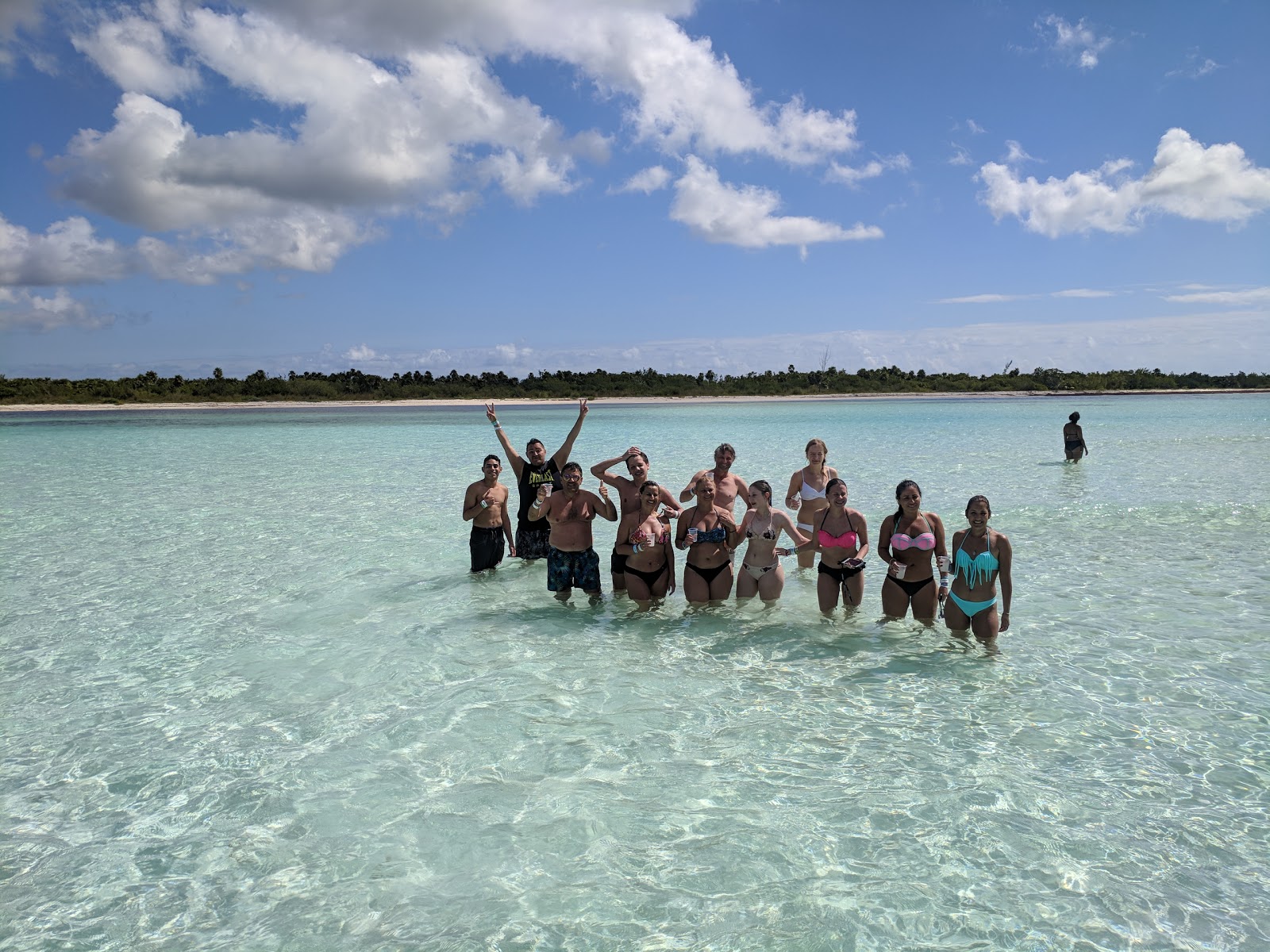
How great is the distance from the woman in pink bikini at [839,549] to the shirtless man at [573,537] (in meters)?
1.83

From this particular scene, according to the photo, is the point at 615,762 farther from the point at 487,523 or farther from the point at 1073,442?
the point at 1073,442

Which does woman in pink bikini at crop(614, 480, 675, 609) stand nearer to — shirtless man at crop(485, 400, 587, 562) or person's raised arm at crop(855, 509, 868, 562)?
shirtless man at crop(485, 400, 587, 562)

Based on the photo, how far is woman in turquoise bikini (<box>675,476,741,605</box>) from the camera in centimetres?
673

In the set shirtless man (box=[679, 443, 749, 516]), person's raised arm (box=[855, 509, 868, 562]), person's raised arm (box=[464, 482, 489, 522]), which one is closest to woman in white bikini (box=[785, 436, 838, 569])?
shirtless man (box=[679, 443, 749, 516])

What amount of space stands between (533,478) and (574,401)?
76.3 meters

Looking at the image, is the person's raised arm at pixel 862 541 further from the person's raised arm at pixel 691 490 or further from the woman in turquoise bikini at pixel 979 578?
the person's raised arm at pixel 691 490

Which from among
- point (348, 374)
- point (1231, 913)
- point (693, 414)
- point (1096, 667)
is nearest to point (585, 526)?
point (1096, 667)

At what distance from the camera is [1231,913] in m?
3.19

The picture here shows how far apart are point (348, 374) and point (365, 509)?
7544cm

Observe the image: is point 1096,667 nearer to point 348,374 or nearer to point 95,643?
point 95,643

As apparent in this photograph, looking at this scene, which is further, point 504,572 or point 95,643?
point 504,572

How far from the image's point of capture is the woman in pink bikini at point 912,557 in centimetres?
602

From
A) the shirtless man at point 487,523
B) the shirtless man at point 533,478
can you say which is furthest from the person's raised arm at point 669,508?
the shirtless man at point 487,523

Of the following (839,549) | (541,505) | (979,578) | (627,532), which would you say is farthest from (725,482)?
(979,578)
